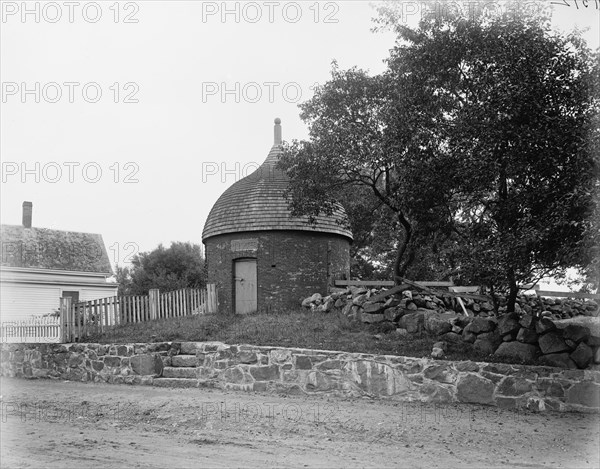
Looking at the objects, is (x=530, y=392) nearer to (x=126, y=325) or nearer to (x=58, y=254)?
(x=126, y=325)

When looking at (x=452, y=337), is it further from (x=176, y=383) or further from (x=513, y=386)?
(x=176, y=383)

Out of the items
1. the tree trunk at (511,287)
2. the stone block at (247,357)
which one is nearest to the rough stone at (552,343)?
the tree trunk at (511,287)

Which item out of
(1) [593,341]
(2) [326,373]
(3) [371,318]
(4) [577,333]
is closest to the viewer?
(1) [593,341]

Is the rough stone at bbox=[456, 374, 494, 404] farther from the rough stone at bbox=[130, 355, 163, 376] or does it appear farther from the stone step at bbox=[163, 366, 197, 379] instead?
the rough stone at bbox=[130, 355, 163, 376]

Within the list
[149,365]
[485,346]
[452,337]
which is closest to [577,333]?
[485,346]

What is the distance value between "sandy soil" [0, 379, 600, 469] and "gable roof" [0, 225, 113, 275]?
23200 mm

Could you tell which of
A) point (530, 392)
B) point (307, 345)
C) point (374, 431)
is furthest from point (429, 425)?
point (307, 345)

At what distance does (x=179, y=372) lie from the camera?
1662 cm

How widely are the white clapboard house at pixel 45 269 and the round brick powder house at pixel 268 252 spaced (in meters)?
13.7

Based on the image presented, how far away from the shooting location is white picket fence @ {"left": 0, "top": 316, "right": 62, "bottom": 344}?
28656mm

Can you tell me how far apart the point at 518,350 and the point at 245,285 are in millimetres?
13581

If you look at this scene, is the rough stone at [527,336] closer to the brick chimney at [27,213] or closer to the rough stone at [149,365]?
the rough stone at [149,365]

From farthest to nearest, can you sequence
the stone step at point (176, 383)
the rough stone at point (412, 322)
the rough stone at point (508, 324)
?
the rough stone at point (412, 322) → the stone step at point (176, 383) → the rough stone at point (508, 324)

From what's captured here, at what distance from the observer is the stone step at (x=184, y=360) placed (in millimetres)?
16672
